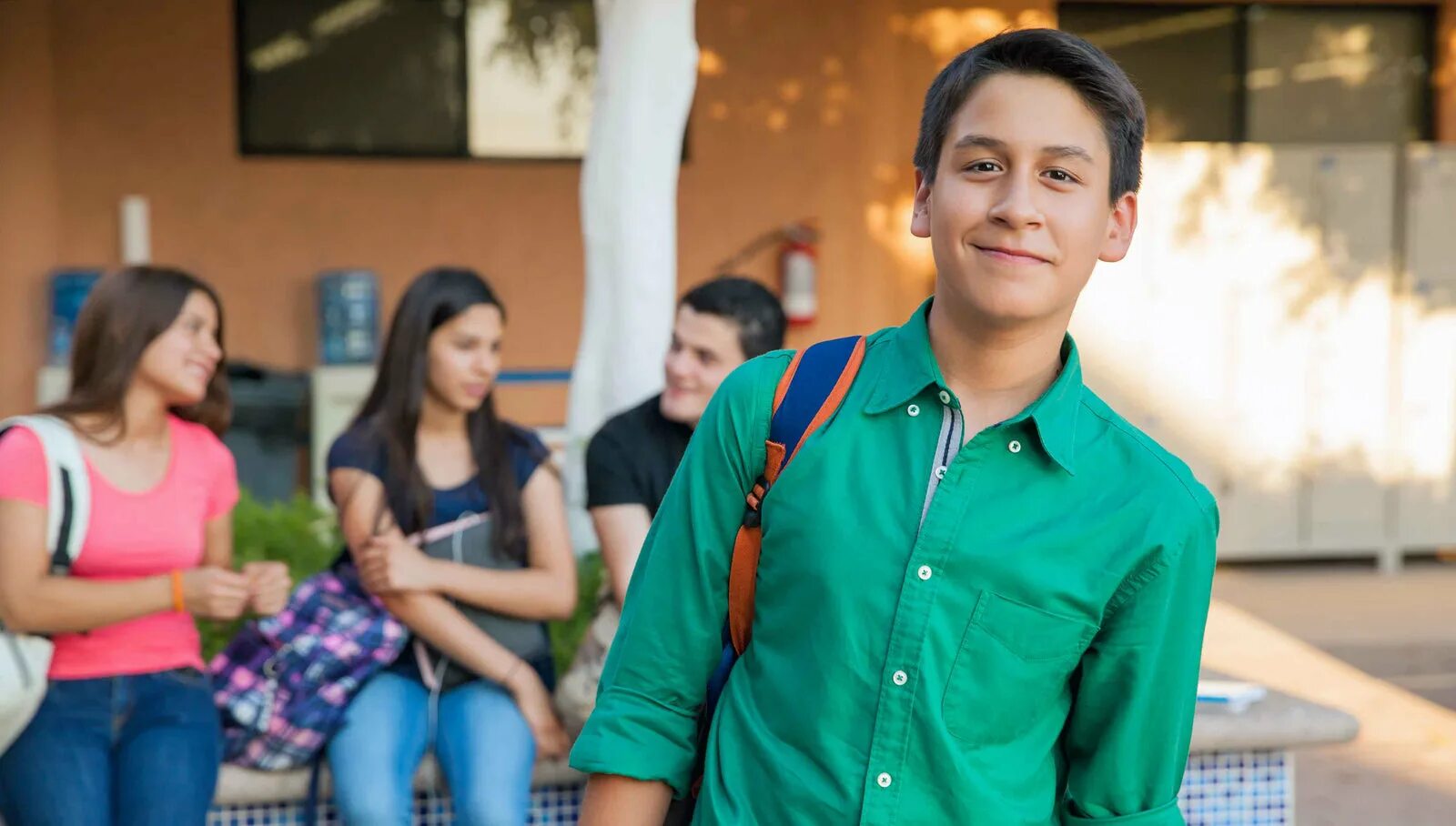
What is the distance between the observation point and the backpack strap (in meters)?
1.73

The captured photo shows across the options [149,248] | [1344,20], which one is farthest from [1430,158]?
[149,248]

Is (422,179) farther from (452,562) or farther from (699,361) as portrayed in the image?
(452,562)

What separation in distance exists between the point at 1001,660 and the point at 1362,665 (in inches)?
240

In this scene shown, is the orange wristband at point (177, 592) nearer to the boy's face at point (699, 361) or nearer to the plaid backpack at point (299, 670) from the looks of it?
the plaid backpack at point (299, 670)

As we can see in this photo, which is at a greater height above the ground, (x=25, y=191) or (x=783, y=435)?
(x=25, y=191)

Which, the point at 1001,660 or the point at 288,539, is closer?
the point at 1001,660

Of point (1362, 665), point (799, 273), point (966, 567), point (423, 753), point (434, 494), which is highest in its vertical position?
point (799, 273)

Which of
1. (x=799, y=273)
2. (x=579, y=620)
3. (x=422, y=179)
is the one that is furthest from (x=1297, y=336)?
(x=579, y=620)

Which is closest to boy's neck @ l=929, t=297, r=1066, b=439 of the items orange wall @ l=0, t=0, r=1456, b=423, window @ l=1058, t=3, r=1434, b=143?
orange wall @ l=0, t=0, r=1456, b=423

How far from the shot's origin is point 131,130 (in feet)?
30.0

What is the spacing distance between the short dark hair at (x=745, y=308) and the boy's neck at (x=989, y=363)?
2.04 metres

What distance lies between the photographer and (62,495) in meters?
3.23

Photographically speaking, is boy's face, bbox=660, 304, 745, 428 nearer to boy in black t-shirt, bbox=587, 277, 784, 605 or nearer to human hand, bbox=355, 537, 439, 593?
boy in black t-shirt, bbox=587, 277, 784, 605

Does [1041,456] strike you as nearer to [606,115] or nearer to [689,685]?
[689,685]
